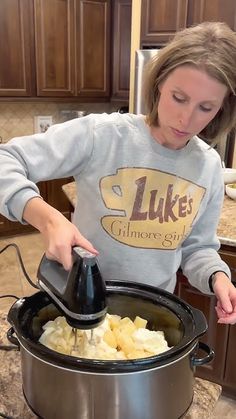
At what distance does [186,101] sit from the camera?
0.84 meters

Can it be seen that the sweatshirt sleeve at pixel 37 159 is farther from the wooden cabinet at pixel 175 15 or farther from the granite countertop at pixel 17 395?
the wooden cabinet at pixel 175 15

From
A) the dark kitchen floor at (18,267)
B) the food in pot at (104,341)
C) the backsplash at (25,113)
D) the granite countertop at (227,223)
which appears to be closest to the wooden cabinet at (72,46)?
the backsplash at (25,113)

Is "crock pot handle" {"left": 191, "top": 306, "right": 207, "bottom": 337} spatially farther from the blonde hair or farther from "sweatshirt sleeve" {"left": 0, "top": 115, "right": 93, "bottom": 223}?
the blonde hair

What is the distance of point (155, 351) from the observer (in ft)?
2.13

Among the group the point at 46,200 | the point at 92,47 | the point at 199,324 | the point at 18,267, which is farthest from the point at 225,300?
the point at 92,47

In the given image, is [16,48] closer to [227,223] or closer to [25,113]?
[25,113]

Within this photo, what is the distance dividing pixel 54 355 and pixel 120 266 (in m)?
0.41

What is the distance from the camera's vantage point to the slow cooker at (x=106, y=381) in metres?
0.54

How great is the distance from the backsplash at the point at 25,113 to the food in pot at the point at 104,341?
347cm

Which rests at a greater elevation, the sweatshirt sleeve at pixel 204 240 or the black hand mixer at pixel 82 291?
the black hand mixer at pixel 82 291

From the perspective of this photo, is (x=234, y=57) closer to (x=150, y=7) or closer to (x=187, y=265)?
(x=187, y=265)

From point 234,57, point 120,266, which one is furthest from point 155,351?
point 234,57

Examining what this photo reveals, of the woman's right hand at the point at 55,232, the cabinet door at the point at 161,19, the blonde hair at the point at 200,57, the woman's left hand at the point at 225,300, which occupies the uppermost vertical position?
the cabinet door at the point at 161,19

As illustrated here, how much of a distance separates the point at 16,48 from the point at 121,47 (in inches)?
39.1
